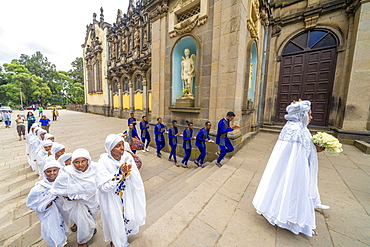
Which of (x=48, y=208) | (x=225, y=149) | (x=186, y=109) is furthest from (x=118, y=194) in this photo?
(x=186, y=109)

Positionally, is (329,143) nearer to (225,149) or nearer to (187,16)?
(225,149)

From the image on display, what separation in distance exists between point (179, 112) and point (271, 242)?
5.12 meters

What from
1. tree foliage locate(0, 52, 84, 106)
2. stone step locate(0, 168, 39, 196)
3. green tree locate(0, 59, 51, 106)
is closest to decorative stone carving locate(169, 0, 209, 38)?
stone step locate(0, 168, 39, 196)

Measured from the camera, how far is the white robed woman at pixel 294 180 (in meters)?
1.85

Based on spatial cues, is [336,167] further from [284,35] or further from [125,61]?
[125,61]

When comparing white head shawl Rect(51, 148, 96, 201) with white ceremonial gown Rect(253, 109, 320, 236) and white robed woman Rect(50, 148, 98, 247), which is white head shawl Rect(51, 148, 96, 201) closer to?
white robed woman Rect(50, 148, 98, 247)

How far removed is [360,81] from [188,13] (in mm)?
7742

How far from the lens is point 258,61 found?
7.22 metres

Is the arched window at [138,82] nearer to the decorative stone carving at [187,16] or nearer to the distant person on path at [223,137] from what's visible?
the decorative stone carving at [187,16]

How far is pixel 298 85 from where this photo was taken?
7.84 m

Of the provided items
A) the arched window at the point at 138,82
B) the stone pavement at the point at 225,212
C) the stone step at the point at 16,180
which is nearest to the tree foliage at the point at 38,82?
the arched window at the point at 138,82

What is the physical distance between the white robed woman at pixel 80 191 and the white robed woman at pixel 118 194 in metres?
0.28

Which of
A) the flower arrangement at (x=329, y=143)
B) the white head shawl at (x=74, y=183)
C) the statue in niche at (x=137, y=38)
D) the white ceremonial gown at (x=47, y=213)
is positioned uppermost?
the statue in niche at (x=137, y=38)

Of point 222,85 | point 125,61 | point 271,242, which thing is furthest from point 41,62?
point 271,242
